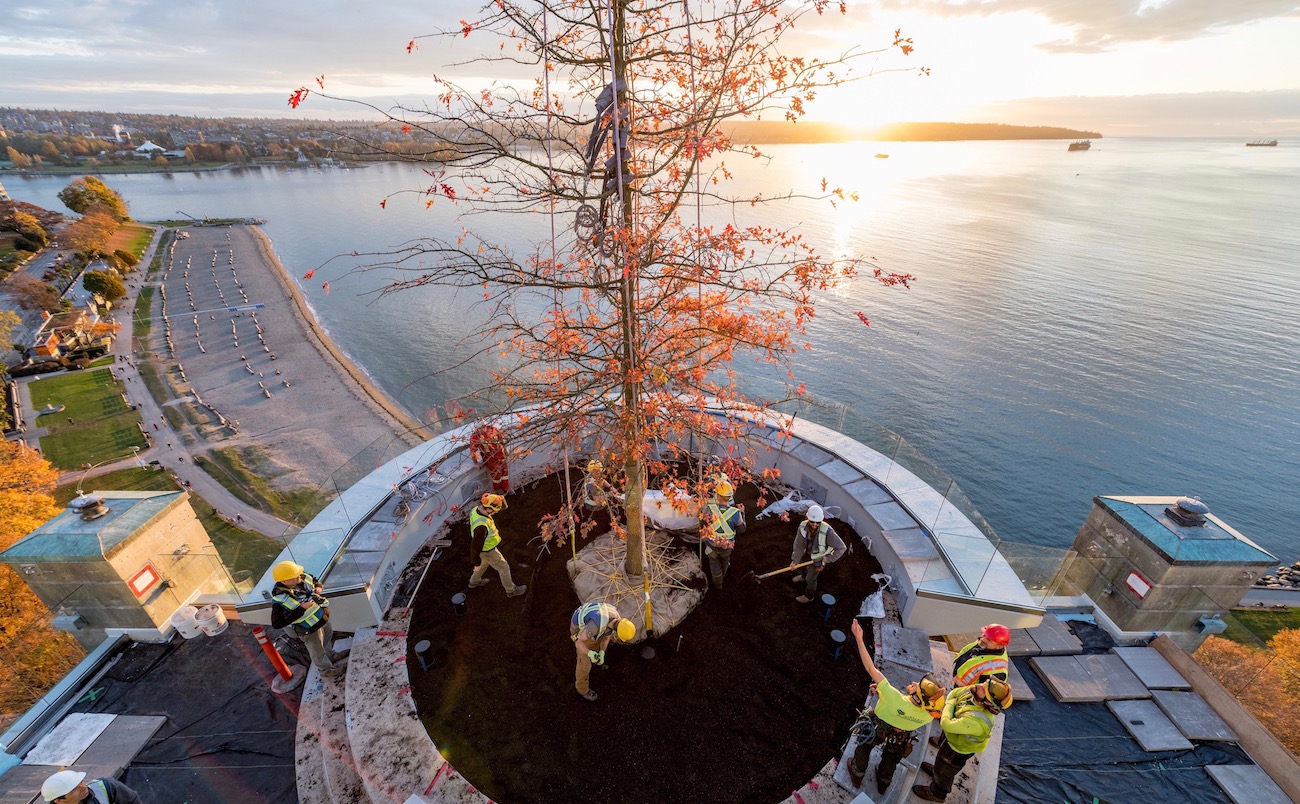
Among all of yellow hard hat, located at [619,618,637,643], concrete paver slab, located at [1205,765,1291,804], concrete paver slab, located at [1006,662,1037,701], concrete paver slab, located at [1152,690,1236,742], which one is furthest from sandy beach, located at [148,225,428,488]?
concrete paver slab, located at [1205,765,1291,804]

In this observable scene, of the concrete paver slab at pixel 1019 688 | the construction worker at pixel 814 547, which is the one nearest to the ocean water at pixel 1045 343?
the construction worker at pixel 814 547

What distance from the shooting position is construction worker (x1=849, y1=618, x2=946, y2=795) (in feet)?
21.4

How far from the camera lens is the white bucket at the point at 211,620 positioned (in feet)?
33.4

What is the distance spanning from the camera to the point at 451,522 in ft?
38.5

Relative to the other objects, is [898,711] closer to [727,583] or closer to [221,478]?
[727,583]

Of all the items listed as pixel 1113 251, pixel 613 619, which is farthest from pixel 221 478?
pixel 1113 251

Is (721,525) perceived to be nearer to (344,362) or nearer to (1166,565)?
(1166,565)

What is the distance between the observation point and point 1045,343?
4809cm

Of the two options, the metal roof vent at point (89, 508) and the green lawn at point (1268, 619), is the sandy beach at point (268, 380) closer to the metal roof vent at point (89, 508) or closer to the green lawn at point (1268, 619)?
the metal roof vent at point (89, 508)

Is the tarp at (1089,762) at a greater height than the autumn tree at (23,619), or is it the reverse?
the tarp at (1089,762)

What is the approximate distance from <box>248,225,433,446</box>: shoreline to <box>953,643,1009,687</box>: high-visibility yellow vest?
29.9 meters

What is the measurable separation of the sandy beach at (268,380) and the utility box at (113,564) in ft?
52.3

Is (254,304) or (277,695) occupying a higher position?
(277,695)

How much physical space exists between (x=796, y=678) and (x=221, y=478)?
40348 mm
